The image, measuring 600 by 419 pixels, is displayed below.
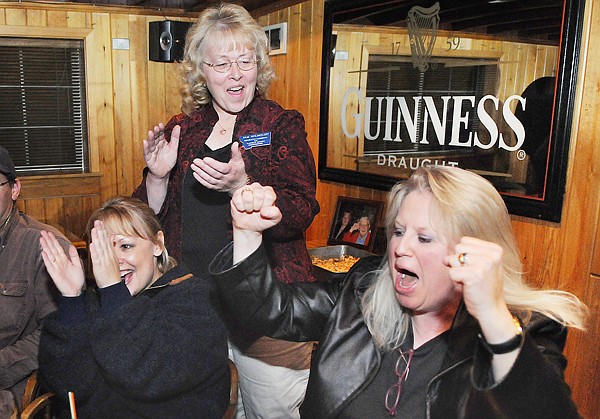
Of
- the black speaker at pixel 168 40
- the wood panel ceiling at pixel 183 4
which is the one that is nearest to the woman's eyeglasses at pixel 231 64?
the wood panel ceiling at pixel 183 4

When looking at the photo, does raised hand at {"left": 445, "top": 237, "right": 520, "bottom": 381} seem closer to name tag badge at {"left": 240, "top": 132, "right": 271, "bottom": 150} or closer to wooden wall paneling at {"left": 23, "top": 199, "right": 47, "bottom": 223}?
name tag badge at {"left": 240, "top": 132, "right": 271, "bottom": 150}

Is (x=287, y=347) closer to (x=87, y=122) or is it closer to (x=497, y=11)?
(x=497, y=11)

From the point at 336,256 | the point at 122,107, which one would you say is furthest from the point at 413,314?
the point at 122,107

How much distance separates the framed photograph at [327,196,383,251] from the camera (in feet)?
11.4

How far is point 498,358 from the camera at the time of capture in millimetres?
902

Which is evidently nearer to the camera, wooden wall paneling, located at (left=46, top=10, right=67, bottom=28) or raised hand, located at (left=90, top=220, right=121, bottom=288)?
raised hand, located at (left=90, top=220, right=121, bottom=288)

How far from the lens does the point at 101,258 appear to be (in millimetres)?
1575

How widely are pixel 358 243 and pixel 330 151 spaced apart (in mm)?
642

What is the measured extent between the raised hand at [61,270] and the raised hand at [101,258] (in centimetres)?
9

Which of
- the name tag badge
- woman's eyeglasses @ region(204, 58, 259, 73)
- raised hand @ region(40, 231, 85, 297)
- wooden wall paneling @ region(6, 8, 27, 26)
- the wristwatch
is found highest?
wooden wall paneling @ region(6, 8, 27, 26)

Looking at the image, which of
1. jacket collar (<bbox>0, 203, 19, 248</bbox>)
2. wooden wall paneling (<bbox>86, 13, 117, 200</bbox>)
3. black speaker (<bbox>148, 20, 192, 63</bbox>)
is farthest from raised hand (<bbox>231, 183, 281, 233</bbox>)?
wooden wall paneling (<bbox>86, 13, 117, 200</bbox>)

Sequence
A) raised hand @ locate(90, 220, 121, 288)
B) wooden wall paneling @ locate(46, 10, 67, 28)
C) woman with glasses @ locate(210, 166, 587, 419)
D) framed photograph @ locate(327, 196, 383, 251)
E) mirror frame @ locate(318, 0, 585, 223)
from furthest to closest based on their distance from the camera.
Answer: wooden wall paneling @ locate(46, 10, 67, 28) < framed photograph @ locate(327, 196, 383, 251) < mirror frame @ locate(318, 0, 585, 223) < raised hand @ locate(90, 220, 121, 288) < woman with glasses @ locate(210, 166, 587, 419)

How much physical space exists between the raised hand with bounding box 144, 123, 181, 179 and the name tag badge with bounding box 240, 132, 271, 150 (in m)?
0.25

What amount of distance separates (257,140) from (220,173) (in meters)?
0.32
